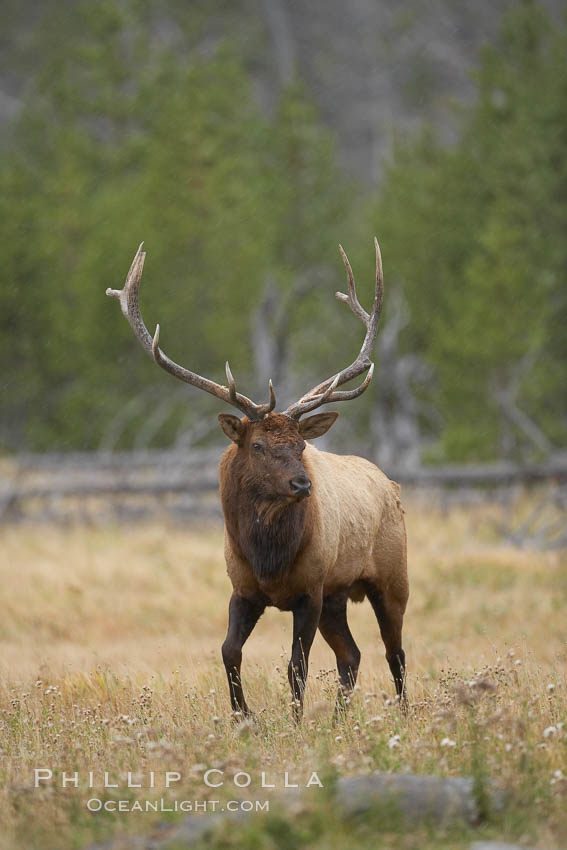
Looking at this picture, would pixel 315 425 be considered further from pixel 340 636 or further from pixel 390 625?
pixel 390 625

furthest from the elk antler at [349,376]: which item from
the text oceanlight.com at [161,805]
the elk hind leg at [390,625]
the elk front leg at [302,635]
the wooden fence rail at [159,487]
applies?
the wooden fence rail at [159,487]

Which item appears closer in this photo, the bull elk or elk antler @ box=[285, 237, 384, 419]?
the bull elk

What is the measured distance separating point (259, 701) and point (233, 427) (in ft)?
5.10

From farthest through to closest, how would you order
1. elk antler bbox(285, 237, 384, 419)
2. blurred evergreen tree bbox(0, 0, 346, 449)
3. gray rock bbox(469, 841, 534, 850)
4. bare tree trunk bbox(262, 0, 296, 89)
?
1. bare tree trunk bbox(262, 0, 296, 89)
2. blurred evergreen tree bbox(0, 0, 346, 449)
3. elk antler bbox(285, 237, 384, 419)
4. gray rock bbox(469, 841, 534, 850)

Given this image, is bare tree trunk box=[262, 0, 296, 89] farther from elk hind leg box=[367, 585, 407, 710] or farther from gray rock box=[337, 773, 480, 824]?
gray rock box=[337, 773, 480, 824]

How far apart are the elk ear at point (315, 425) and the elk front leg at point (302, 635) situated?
0.97 meters

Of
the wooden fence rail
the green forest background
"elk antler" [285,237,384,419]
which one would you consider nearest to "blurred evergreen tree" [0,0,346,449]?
the green forest background

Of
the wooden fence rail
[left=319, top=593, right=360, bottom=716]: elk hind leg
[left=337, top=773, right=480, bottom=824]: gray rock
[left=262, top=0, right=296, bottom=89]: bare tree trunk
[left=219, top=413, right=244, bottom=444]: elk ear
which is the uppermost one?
[left=262, top=0, right=296, bottom=89]: bare tree trunk

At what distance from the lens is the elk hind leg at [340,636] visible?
22.9 feet

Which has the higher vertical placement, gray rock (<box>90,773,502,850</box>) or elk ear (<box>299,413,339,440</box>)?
elk ear (<box>299,413,339,440</box>)

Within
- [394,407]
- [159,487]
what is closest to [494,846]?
[159,487]

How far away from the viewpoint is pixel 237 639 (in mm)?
6348

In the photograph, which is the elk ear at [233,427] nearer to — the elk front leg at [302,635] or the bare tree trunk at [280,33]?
the elk front leg at [302,635]

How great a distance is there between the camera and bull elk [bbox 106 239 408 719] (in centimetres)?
635
